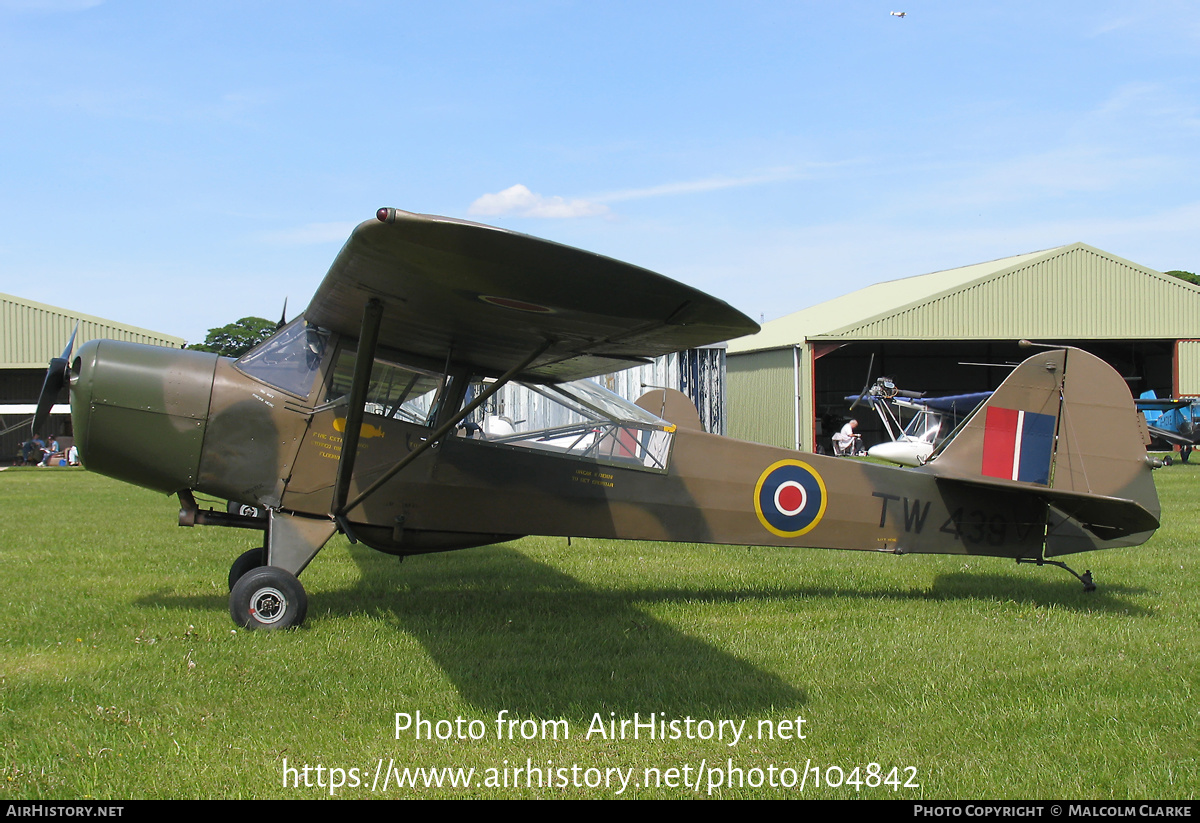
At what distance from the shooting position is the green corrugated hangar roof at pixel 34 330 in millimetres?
→ 33125

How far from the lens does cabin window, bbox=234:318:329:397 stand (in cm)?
640

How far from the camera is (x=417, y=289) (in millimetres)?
4879

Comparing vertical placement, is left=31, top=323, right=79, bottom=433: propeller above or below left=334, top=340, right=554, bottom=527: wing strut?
above

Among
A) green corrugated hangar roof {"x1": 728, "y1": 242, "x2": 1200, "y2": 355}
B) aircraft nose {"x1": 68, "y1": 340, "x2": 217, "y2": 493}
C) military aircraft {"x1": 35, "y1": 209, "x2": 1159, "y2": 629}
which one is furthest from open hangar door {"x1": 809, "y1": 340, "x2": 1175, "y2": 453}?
aircraft nose {"x1": 68, "y1": 340, "x2": 217, "y2": 493}

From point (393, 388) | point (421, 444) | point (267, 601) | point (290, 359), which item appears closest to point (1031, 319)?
point (393, 388)

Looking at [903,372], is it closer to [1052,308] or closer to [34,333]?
[1052,308]

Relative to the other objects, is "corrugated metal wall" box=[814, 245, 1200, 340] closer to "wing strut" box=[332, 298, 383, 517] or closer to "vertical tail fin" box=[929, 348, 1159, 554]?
"vertical tail fin" box=[929, 348, 1159, 554]

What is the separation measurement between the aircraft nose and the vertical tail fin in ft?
19.2

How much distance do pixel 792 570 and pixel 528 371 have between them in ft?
12.0

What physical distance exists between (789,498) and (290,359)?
13.1 feet

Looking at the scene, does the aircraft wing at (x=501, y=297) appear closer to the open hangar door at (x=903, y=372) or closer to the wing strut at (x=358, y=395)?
the wing strut at (x=358, y=395)

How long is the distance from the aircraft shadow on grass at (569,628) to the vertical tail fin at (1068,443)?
676 millimetres

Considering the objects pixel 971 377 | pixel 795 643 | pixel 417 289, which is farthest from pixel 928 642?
pixel 971 377
